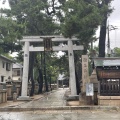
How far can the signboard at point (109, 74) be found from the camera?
18.3 m

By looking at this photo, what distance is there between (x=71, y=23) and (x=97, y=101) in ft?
20.4

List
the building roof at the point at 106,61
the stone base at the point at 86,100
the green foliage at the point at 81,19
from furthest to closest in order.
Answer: the green foliage at the point at 81,19 → the stone base at the point at 86,100 → the building roof at the point at 106,61

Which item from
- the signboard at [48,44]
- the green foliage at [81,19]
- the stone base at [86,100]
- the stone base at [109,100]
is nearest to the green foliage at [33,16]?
the signboard at [48,44]

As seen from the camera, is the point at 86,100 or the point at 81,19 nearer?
the point at 86,100

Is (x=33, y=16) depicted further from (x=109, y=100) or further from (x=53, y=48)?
(x=109, y=100)

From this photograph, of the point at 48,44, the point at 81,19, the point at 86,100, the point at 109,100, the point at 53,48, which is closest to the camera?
the point at 109,100

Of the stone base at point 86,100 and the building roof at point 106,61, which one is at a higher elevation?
the building roof at point 106,61

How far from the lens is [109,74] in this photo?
60.1 feet

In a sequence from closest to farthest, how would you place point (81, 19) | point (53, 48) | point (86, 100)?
1. point (86, 100)
2. point (81, 19)
3. point (53, 48)

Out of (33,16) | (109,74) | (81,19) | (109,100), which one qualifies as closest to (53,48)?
(33,16)

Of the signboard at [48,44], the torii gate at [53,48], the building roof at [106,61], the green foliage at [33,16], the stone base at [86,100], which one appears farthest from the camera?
the green foliage at [33,16]

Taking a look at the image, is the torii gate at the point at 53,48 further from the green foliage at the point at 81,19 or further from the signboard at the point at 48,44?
the green foliage at the point at 81,19

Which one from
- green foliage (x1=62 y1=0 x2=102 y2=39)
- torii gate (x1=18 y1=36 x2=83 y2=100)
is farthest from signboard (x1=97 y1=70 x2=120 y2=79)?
torii gate (x1=18 y1=36 x2=83 y2=100)

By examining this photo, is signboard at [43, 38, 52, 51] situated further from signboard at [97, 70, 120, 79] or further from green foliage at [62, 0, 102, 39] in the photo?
signboard at [97, 70, 120, 79]
